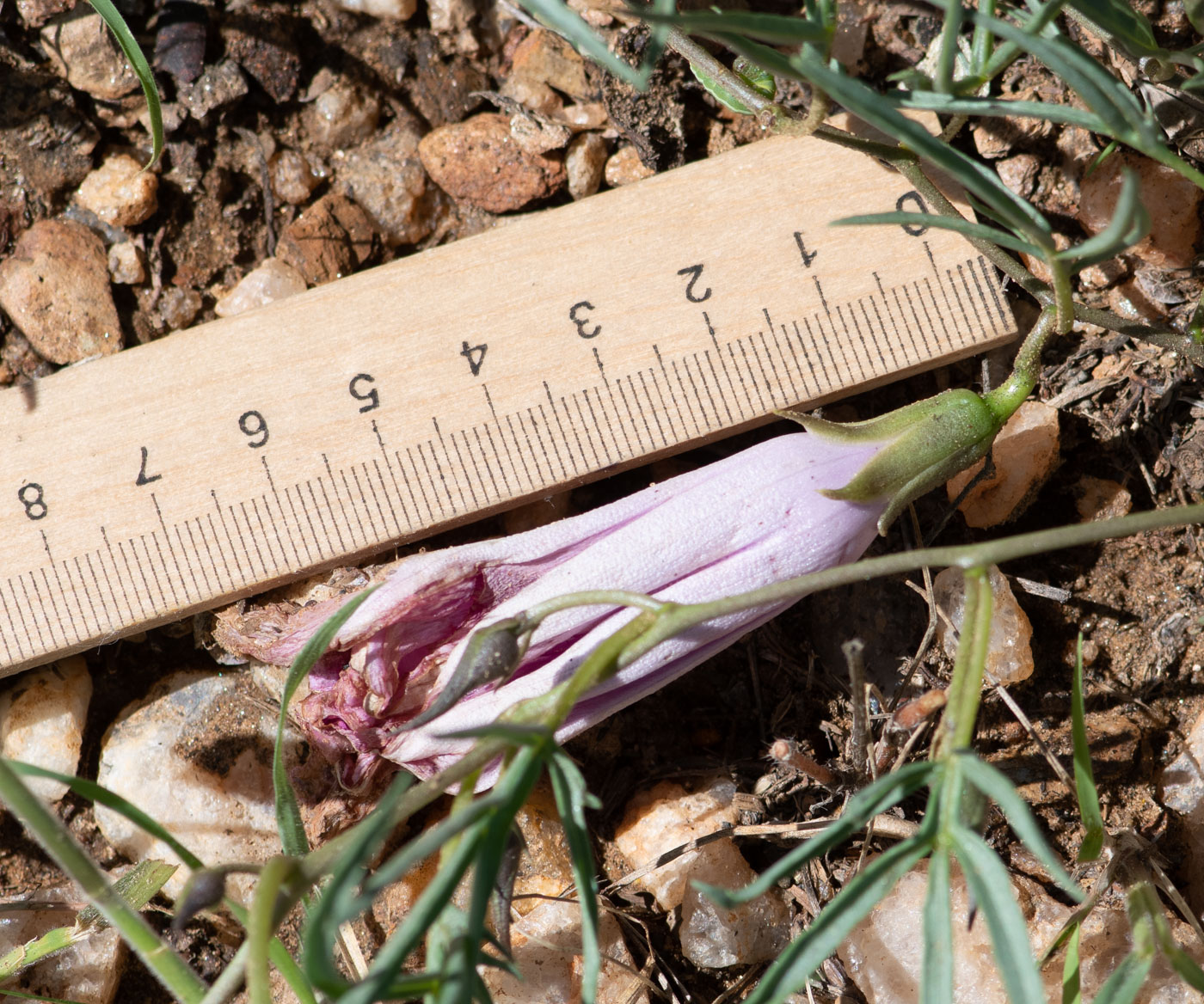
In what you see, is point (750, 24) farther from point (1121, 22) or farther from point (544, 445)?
point (544, 445)

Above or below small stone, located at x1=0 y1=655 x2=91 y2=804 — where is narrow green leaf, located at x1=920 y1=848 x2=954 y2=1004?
below

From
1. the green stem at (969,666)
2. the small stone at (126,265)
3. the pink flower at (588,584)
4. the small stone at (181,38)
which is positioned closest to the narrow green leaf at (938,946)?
the green stem at (969,666)

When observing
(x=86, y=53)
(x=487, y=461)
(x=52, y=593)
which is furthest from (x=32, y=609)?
(x=86, y=53)

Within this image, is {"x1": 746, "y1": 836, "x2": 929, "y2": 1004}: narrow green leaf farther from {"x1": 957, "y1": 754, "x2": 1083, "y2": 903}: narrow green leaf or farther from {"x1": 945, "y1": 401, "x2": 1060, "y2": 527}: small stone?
{"x1": 945, "y1": 401, "x2": 1060, "y2": 527}: small stone

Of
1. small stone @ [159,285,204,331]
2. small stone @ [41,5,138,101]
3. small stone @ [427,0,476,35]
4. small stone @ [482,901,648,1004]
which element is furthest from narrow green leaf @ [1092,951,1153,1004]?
small stone @ [41,5,138,101]

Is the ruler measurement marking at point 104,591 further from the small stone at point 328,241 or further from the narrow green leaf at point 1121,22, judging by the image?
the narrow green leaf at point 1121,22

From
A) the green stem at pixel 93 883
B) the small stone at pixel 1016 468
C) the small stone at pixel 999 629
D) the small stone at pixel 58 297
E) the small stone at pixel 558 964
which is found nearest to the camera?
the green stem at pixel 93 883
